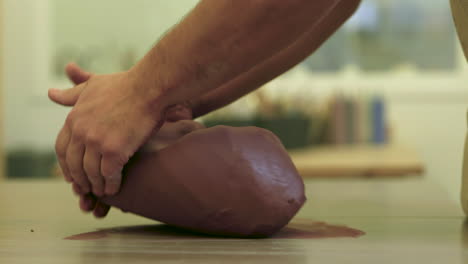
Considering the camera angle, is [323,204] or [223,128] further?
[323,204]

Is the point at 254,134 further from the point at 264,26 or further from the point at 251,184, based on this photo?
the point at 264,26

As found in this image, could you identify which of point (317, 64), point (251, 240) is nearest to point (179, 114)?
point (251, 240)

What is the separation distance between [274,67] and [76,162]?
43 centimetres

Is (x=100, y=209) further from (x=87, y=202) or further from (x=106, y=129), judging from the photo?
(x=106, y=129)

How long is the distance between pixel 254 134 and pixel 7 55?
11.9ft

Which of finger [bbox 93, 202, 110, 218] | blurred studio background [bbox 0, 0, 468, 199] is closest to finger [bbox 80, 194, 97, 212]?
finger [bbox 93, 202, 110, 218]

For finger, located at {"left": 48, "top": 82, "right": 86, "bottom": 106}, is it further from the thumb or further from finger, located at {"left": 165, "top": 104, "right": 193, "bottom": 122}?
finger, located at {"left": 165, "top": 104, "right": 193, "bottom": 122}

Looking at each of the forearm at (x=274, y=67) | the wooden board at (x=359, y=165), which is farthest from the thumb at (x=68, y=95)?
the wooden board at (x=359, y=165)

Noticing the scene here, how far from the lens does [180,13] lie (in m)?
4.21

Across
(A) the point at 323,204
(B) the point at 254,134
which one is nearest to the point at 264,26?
(B) the point at 254,134

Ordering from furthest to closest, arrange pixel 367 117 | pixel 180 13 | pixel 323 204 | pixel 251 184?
pixel 180 13, pixel 367 117, pixel 323 204, pixel 251 184

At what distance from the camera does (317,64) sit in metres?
4.27

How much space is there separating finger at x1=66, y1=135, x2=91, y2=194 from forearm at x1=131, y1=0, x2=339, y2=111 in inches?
6.3

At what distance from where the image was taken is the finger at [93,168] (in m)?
0.97
